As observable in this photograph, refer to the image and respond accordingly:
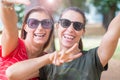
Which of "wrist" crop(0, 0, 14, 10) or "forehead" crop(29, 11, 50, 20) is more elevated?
"wrist" crop(0, 0, 14, 10)

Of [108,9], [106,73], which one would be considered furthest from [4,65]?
[108,9]

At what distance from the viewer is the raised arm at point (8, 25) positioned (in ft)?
10.0

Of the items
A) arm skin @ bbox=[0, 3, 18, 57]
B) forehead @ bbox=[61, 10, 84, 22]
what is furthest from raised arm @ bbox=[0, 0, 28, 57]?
forehead @ bbox=[61, 10, 84, 22]

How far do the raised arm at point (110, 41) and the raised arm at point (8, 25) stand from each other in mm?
747

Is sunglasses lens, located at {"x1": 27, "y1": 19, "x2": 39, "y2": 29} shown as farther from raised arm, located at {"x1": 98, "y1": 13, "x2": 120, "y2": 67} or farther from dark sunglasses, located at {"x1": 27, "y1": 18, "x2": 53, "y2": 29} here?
raised arm, located at {"x1": 98, "y1": 13, "x2": 120, "y2": 67}

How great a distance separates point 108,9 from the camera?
29.7 m

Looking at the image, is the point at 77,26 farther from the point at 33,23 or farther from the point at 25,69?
the point at 25,69

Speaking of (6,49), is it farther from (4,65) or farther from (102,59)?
(102,59)

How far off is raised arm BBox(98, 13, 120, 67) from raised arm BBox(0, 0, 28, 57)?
75cm

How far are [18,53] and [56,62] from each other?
0.73 metres

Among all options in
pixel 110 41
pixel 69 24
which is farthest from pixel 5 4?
pixel 110 41

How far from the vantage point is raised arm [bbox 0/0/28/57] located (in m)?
3.06

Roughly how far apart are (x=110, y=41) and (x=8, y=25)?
860mm

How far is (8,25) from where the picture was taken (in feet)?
10.3
